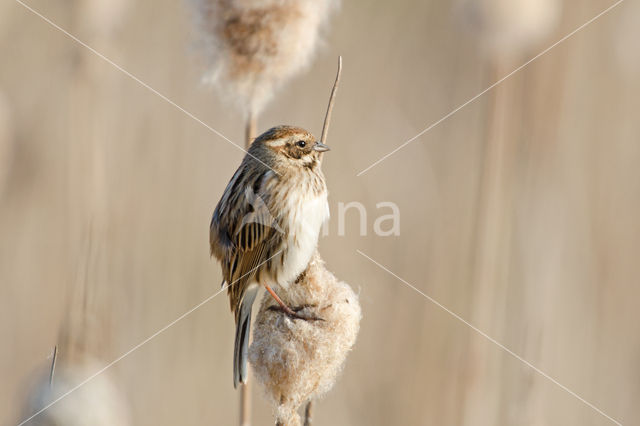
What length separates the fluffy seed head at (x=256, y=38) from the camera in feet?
9.02

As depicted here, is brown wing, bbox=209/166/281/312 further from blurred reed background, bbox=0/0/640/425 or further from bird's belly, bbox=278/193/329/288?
blurred reed background, bbox=0/0/640/425

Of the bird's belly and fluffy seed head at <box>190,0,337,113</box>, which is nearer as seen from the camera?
the bird's belly

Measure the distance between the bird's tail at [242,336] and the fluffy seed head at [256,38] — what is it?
0.82 meters

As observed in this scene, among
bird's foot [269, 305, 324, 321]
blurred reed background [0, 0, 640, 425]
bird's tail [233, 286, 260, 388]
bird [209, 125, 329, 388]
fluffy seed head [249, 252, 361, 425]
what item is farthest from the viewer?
blurred reed background [0, 0, 640, 425]

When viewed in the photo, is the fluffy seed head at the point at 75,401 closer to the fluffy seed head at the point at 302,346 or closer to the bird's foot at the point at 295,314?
the fluffy seed head at the point at 302,346

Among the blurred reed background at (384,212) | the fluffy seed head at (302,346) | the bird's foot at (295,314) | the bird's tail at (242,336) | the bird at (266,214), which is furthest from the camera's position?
the blurred reed background at (384,212)

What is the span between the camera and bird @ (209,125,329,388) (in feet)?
8.78

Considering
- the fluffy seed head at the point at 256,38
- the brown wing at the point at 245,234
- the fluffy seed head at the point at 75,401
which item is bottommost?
the fluffy seed head at the point at 75,401

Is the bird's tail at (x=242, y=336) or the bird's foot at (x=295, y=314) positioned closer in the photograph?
the bird's foot at (x=295, y=314)

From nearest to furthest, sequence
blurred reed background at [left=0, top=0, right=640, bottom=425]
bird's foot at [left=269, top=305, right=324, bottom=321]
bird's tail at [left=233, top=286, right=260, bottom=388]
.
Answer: bird's foot at [left=269, top=305, right=324, bottom=321], bird's tail at [left=233, top=286, right=260, bottom=388], blurred reed background at [left=0, top=0, right=640, bottom=425]

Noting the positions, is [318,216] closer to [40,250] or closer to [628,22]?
[40,250]

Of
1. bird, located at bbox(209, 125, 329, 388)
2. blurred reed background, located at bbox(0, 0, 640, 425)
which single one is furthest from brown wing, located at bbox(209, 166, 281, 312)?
blurred reed background, located at bbox(0, 0, 640, 425)

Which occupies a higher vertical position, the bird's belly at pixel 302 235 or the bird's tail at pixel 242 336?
the bird's belly at pixel 302 235

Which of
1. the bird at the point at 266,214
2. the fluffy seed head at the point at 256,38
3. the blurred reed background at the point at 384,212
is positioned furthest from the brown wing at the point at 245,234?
the blurred reed background at the point at 384,212
